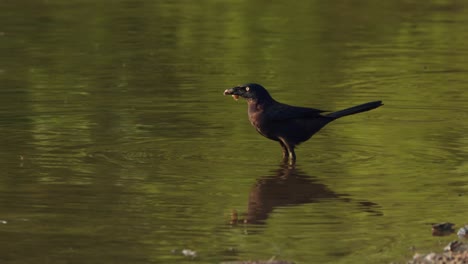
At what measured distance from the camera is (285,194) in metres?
9.05

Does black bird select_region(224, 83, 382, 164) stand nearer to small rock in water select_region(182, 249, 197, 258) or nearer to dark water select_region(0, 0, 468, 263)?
dark water select_region(0, 0, 468, 263)

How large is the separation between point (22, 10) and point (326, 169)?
1254cm

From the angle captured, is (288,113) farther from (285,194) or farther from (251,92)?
(285,194)

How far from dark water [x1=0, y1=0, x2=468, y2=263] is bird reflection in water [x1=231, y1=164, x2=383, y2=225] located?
2cm

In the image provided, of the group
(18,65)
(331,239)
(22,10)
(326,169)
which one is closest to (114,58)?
(18,65)

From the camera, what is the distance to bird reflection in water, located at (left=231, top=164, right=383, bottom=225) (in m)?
8.19

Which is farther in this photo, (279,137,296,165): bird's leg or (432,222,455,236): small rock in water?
(279,137,296,165): bird's leg

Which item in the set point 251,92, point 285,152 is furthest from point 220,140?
point 285,152

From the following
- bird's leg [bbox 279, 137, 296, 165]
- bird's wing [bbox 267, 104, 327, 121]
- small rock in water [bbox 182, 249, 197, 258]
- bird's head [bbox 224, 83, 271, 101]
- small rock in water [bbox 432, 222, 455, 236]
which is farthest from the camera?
bird's head [bbox 224, 83, 271, 101]

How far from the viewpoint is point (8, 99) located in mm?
13156

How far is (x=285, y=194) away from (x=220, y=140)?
1910 mm

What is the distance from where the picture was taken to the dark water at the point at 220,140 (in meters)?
7.47

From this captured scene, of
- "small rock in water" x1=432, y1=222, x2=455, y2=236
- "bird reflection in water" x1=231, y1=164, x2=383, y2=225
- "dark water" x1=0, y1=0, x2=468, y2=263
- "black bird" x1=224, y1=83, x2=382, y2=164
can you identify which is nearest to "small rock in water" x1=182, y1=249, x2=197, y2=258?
"dark water" x1=0, y1=0, x2=468, y2=263

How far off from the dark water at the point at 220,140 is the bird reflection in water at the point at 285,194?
0.02 metres
